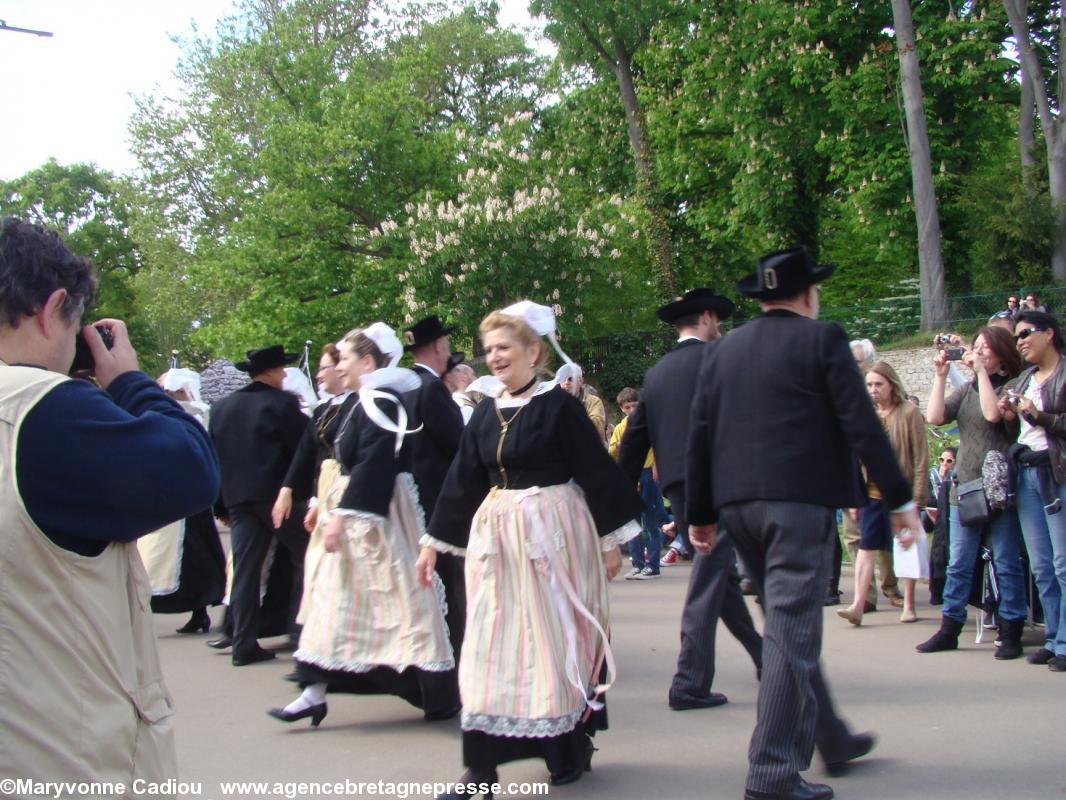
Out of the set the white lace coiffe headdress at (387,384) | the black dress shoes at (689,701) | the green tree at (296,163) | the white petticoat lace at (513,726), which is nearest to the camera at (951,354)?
the black dress shoes at (689,701)

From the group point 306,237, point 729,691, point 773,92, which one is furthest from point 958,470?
point 306,237

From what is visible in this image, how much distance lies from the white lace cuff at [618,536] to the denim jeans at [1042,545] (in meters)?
2.96

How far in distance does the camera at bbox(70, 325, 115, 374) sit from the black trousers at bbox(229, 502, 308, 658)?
17.5 ft

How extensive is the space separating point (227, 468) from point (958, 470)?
191 inches

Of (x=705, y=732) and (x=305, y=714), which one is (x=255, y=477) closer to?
(x=305, y=714)

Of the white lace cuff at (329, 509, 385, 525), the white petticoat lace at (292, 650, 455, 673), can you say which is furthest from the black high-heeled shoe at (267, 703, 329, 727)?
the white lace cuff at (329, 509, 385, 525)

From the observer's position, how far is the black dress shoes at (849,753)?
16.2ft

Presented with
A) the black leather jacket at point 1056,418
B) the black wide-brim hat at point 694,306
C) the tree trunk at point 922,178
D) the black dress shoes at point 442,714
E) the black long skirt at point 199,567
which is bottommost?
the black dress shoes at point 442,714

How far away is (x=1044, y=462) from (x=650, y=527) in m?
5.22

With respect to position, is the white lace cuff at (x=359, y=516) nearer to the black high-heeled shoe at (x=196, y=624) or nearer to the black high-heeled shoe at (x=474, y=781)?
the black high-heeled shoe at (x=474, y=781)

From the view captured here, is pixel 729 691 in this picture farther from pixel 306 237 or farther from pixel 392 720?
pixel 306 237

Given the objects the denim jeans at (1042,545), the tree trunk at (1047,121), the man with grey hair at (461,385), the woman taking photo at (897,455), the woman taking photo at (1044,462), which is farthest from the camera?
the tree trunk at (1047,121)

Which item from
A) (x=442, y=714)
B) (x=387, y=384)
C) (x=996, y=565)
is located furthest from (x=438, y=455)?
(x=996, y=565)

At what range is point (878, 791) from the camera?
4.76 metres
